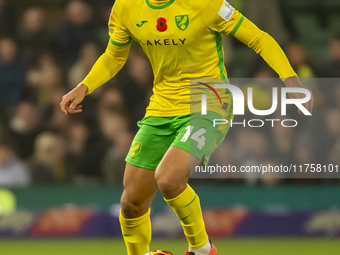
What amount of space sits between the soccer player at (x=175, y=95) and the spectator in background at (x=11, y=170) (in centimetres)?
346

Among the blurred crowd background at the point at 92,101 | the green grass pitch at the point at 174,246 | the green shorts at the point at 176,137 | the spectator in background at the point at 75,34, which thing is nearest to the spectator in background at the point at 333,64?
the blurred crowd background at the point at 92,101

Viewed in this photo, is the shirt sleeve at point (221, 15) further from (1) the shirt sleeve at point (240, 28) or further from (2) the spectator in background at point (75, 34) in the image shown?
(2) the spectator in background at point (75, 34)

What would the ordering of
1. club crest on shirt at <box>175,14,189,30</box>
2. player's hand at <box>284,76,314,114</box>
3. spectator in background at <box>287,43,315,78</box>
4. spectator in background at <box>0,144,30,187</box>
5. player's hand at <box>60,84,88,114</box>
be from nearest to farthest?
player's hand at <box>284,76,314,114</box>
club crest on shirt at <box>175,14,189,30</box>
player's hand at <box>60,84,88,114</box>
spectator in background at <box>0,144,30,187</box>
spectator in background at <box>287,43,315,78</box>

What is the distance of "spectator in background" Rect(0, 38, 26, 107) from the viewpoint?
9234 millimetres

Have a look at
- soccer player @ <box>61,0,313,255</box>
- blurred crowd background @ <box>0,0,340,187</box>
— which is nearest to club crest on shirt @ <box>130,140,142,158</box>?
soccer player @ <box>61,0,313,255</box>

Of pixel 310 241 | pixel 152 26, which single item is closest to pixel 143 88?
pixel 310 241

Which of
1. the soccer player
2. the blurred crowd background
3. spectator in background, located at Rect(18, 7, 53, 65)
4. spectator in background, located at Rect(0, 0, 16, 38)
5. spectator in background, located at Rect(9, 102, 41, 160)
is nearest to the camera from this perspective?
the soccer player

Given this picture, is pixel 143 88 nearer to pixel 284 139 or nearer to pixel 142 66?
pixel 142 66

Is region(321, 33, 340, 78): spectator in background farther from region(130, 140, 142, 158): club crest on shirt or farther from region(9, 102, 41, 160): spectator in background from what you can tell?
region(130, 140, 142, 158): club crest on shirt

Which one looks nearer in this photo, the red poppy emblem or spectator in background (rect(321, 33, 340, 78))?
the red poppy emblem

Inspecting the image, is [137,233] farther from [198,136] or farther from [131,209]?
[198,136]

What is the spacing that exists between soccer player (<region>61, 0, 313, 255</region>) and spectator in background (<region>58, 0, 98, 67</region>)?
4.05 m

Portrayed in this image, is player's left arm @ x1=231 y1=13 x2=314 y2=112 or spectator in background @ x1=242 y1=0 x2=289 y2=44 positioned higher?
spectator in background @ x1=242 y1=0 x2=289 y2=44

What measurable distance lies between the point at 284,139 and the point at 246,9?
6.25ft
